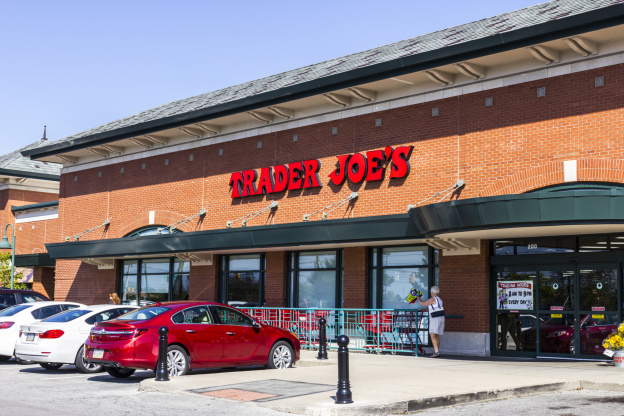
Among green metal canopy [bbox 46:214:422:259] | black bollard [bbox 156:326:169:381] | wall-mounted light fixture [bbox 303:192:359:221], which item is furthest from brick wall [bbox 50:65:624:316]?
black bollard [bbox 156:326:169:381]

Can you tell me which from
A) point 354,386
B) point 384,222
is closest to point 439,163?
point 384,222

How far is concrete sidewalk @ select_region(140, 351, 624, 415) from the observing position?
35.3ft

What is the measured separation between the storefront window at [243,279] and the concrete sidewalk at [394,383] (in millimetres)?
8426

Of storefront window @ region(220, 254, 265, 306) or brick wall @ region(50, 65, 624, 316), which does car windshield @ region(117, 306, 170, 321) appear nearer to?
brick wall @ region(50, 65, 624, 316)

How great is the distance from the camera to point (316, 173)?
75.1 feet

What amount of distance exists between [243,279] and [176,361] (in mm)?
11533

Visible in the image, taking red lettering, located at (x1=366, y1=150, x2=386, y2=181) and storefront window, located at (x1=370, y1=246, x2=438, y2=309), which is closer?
storefront window, located at (x1=370, y1=246, x2=438, y2=309)

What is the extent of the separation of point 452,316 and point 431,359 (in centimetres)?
177

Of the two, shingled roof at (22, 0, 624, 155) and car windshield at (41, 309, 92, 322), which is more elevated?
shingled roof at (22, 0, 624, 155)

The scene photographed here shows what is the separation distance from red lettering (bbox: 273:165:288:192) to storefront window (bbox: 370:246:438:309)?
3.80 m

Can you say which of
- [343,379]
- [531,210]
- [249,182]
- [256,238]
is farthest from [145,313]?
[249,182]

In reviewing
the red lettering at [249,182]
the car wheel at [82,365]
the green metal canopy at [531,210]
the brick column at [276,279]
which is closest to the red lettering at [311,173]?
the red lettering at [249,182]

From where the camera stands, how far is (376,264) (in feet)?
71.3

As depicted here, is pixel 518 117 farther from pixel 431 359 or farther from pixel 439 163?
pixel 431 359
